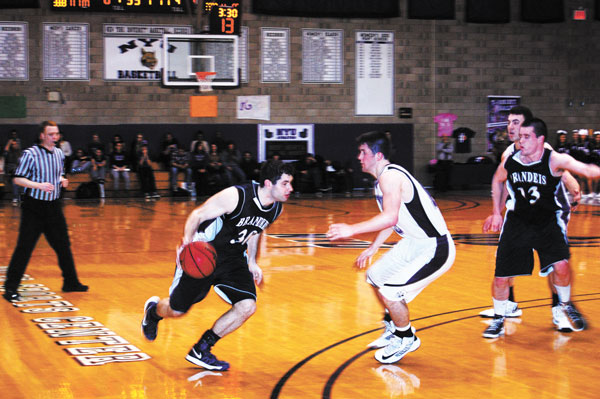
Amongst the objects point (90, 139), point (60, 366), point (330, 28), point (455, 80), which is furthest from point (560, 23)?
point (60, 366)

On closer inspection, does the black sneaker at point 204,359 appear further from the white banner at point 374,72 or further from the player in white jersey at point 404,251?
the white banner at point 374,72

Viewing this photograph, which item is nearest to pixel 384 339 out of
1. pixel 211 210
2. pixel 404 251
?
pixel 404 251

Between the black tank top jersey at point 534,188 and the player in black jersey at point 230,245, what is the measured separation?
193 centimetres

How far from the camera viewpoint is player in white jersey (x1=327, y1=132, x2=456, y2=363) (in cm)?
511

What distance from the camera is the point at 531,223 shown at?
5.99 m

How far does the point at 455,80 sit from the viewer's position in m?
23.7

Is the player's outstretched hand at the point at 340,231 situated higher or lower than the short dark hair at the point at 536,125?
lower

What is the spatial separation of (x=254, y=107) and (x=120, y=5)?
5361 millimetres

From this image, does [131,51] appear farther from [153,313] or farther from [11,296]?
[153,313]

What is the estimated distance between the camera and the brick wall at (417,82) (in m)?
20.9

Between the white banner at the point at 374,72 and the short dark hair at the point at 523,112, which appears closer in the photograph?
the short dark hair at the point at 523,112

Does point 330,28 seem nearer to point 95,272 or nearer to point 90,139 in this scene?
point 90,139

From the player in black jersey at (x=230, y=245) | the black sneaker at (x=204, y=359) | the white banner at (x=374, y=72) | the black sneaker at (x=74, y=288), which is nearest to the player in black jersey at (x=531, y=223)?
the player in black jersey at (x=230, y=245)

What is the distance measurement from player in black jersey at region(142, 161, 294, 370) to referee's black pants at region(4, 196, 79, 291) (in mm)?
2645
